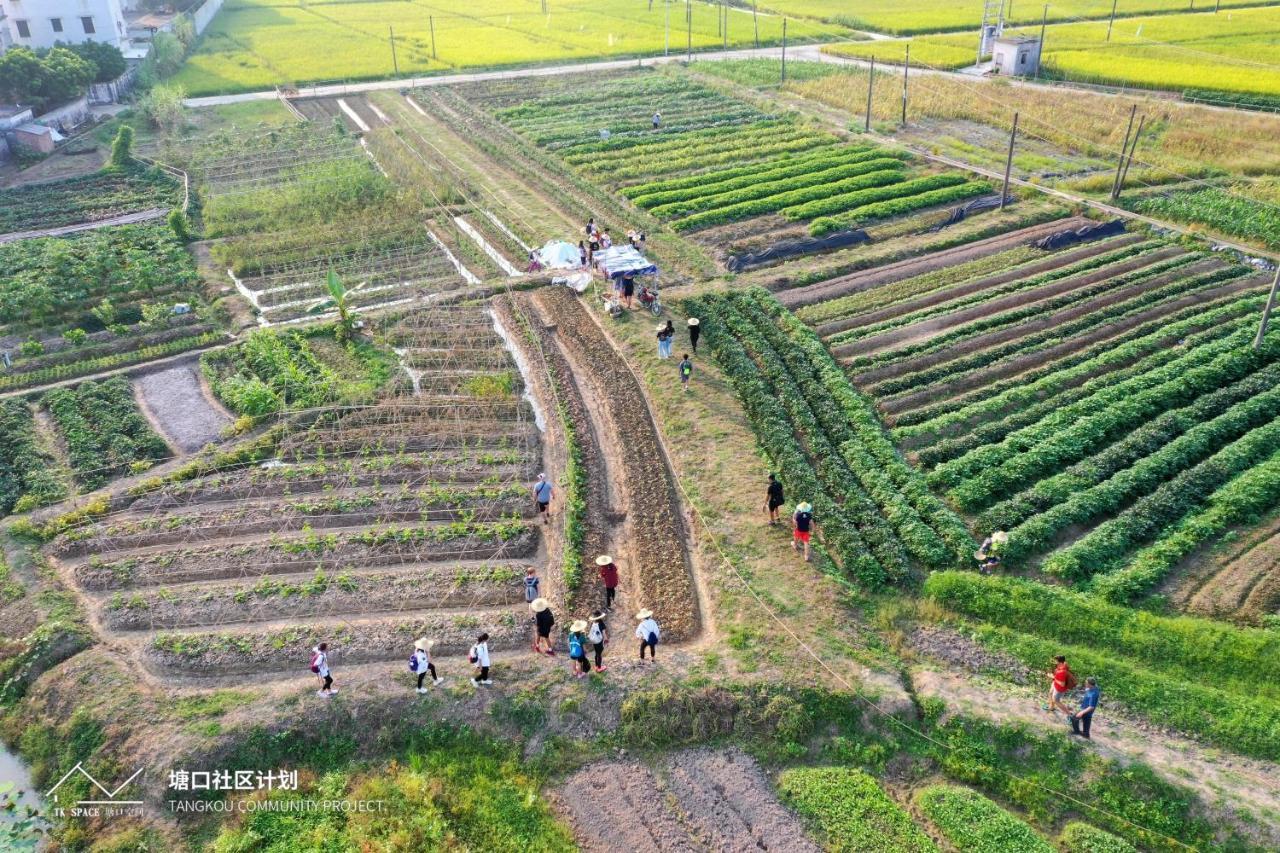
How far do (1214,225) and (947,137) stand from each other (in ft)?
49.4

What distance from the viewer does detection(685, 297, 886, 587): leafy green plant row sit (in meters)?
18.8

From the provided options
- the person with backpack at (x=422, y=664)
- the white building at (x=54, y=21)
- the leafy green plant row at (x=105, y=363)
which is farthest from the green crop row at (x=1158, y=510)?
the white building at (x=54, y=21)

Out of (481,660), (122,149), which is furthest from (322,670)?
(122,149)

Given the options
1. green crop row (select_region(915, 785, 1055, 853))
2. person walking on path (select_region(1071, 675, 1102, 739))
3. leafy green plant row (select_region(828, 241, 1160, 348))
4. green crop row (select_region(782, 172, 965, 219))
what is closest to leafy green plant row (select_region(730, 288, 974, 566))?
leafy green plant row (select_region(828, 241, 1160, 348))

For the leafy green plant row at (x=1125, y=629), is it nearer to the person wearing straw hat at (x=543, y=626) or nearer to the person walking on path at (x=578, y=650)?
the person walking on path at (x=578, y=650)

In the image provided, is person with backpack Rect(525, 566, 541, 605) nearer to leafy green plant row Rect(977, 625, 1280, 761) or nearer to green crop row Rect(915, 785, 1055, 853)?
green crop row Rect(915, 785, 1055, 853)

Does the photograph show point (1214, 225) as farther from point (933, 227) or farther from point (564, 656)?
point (564, 656)

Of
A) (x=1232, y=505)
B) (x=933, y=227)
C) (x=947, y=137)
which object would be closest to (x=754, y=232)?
(x=933, y=227)

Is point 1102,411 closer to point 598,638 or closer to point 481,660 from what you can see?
point 598,638

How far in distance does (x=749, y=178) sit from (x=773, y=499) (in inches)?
946

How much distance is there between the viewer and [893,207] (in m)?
36.7

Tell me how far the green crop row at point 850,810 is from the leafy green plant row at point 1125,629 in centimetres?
474

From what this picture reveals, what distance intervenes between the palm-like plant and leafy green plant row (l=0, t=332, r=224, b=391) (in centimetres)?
333

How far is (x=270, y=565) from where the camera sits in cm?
1923
